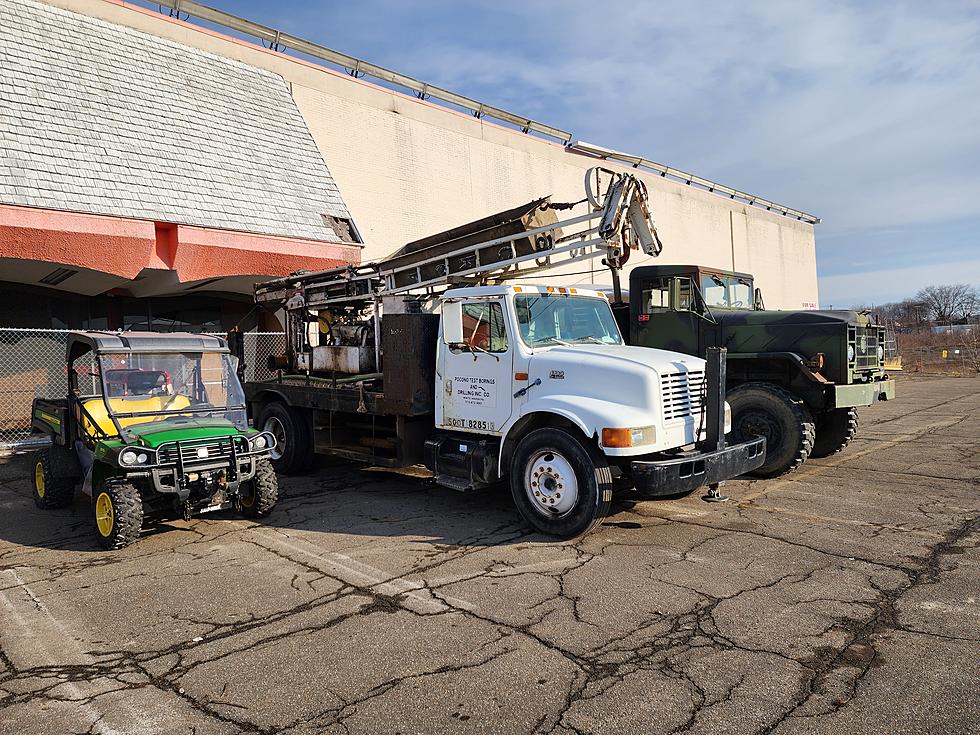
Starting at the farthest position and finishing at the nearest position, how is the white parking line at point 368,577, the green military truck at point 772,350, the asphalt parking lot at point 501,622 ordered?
1. the green military truck at point 772,350
2. the white parking line at point 368,577
3. the asphalt parking lot at point 501,622

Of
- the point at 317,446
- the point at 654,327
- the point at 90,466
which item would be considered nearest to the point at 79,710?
the point at 90,466

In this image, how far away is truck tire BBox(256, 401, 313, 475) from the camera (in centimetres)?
991

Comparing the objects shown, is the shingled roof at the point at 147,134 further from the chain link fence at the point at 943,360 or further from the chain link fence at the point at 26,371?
the chain link fence at the point at 943,360

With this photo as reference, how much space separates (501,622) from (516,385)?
2827mm

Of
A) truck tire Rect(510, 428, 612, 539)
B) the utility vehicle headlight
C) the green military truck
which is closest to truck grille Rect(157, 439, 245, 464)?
the utility vehicle headlight

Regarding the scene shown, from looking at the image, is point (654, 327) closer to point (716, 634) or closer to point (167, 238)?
point (716, 634)

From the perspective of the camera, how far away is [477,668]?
3.93 m

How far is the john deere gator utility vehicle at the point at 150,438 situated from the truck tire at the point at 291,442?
7.27 feet

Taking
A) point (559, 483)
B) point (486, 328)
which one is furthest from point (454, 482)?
point (486, 328)

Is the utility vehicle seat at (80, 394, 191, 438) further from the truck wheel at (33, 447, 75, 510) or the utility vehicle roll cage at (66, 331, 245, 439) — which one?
the truck wheel at (33, 447, 75, 510)

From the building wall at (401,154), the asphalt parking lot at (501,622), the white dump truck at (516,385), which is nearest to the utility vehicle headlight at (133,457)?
the asphalt parking lot at (501,622)

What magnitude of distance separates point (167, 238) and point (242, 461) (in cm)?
806

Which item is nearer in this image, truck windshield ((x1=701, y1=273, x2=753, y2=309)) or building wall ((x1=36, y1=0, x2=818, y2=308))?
truck windshield ((x1=701, y1=273, x2=753, y2=309))

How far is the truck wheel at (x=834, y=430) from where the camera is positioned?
32.4ft
